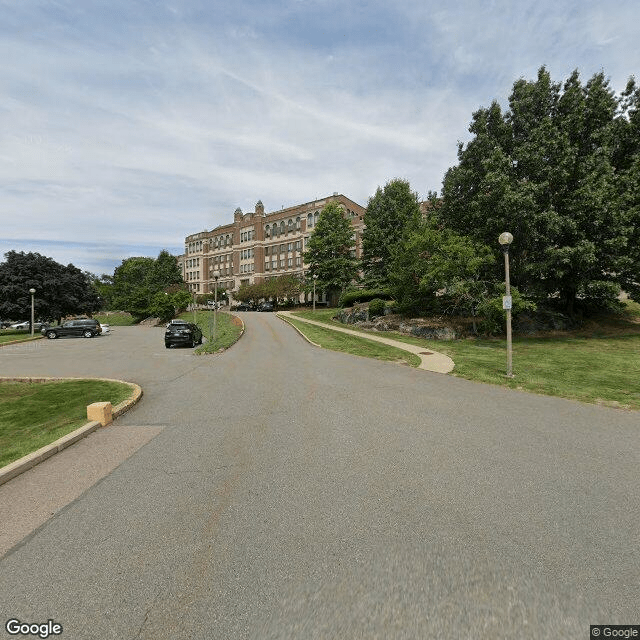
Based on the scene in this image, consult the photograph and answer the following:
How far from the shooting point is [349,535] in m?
3.37

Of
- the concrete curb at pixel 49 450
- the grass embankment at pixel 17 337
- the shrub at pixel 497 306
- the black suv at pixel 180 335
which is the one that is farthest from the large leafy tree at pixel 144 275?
the concrete curb at pixel 49 450

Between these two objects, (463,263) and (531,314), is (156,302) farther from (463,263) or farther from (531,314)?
(531,314)

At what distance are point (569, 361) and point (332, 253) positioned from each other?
36.7m

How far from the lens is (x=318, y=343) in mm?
20734

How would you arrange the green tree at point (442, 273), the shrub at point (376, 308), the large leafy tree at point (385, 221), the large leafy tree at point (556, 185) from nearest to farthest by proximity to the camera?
the large leafy tree at point (556, 185)
the green tree at point (442, 273)
the shrub at point (376, 308)
the large leafy tree at point (385, 221)

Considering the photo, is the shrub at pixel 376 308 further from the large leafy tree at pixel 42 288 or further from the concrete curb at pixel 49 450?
the large leafy tree at pixel 42 288

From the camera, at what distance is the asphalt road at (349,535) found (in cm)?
250

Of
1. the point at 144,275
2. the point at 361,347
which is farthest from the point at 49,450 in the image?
the point at 144,275

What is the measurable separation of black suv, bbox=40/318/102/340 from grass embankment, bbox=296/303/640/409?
89.8 ft

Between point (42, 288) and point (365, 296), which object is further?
point (42, 288)

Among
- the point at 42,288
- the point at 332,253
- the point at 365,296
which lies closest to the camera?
A: the point at 365,296

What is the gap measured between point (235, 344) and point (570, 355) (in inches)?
728

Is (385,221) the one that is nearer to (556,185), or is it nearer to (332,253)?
(332,253)

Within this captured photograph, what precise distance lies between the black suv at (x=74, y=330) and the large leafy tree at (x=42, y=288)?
7.43 m
